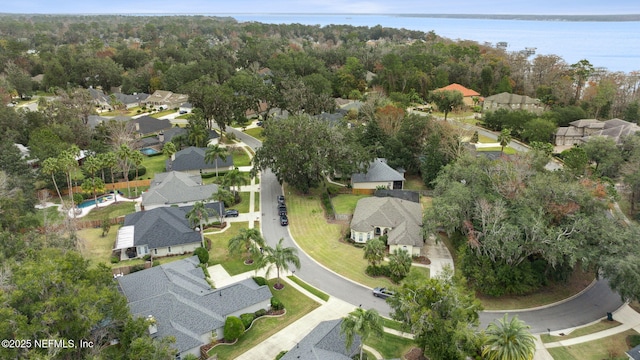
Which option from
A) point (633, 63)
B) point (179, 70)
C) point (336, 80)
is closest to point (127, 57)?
point (179, 70)

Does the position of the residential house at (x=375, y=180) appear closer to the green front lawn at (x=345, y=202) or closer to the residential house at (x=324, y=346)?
the green front lawn at (x=345, y=202)

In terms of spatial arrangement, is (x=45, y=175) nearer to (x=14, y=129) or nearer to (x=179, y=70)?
(x=14, y=129)

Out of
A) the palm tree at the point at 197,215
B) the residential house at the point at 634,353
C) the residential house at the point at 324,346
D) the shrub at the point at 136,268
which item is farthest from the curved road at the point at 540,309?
the shrub at the point at 136,268

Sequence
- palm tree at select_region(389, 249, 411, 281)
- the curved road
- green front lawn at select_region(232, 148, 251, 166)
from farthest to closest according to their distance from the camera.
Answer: green front lawn at select_region(232, 148, 251, 166), palm tree at select_region(389, 249, 411, 281), the curved road

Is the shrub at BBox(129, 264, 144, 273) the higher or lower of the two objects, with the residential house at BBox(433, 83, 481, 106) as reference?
lower

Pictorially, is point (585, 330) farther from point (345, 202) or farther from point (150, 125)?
point (150, 125)

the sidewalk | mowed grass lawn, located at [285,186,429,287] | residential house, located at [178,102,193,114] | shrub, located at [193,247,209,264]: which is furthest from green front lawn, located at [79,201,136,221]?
residential house, located at [178,102,193,114]

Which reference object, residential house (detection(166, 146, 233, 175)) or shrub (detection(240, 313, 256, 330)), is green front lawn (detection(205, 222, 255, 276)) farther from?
residential house (detection(166, 146, 233, 175))
